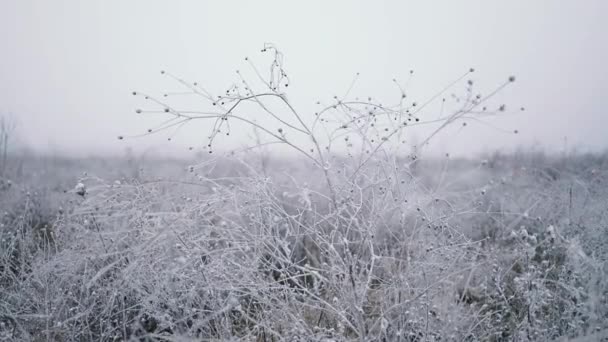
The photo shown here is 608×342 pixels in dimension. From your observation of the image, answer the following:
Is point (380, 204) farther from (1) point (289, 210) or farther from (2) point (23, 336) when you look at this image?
(1) point (289, 210)

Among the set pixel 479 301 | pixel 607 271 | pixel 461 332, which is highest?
pixel 607 271

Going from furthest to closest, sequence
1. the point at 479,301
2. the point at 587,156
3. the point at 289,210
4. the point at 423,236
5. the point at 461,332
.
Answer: the point at 587,156, the point at 289,210, the point at 479,301, the point at 423,236, the point at 461,332

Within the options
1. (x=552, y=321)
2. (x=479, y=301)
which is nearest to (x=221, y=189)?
(x=552, y=321)

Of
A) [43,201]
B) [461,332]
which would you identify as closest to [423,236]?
[461,332]

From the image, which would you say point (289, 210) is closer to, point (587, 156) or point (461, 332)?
point (461, 332)

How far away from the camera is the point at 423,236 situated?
11.4 feet

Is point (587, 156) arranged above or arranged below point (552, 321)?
above

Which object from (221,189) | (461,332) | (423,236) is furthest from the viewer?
(423,236)

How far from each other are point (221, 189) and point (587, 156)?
10625 millimetres

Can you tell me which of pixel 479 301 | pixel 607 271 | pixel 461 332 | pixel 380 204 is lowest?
pixel 479 301

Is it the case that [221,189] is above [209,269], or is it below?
above

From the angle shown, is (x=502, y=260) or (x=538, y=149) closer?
(x=502, y=260)

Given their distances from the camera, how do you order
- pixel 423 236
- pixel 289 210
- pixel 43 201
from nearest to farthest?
pixel 423 236 → pixel 43 201 → pixel 289 210

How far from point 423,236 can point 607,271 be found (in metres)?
1.44
